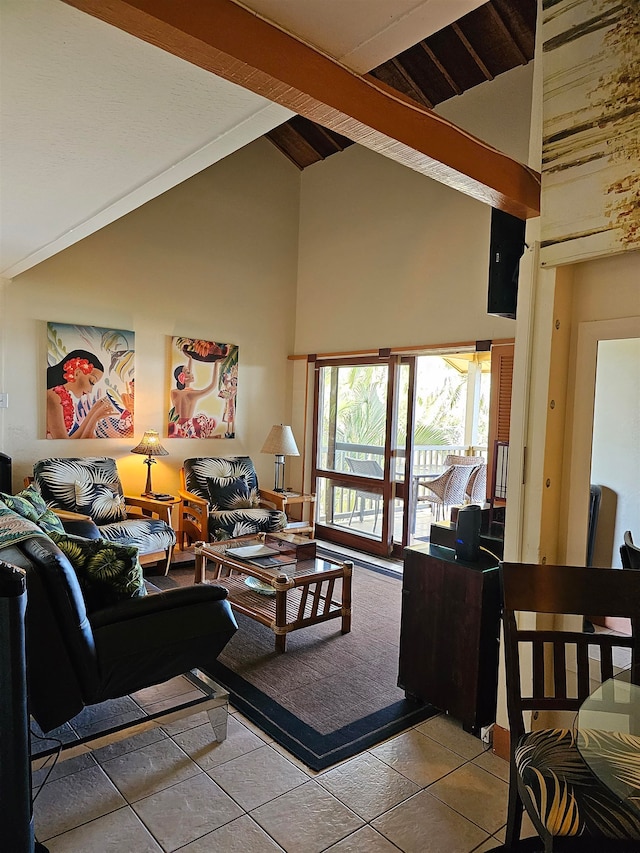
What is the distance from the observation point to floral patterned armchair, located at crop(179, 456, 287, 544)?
16.0ft

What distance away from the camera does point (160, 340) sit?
5.46 m

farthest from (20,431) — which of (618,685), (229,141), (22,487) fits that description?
(618,685)

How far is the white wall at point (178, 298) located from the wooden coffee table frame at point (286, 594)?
1984 millimetres

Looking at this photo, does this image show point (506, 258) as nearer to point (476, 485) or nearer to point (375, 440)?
point (375, 440)

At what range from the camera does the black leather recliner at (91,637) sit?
189cm

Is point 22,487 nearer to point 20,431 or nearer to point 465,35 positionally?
point 20,431

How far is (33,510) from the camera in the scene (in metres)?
2.68

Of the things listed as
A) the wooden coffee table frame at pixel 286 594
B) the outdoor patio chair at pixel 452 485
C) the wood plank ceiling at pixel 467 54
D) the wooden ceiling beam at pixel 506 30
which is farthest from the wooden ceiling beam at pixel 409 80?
the wooden coffee table frame at pixel 286 594

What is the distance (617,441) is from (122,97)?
209 cm

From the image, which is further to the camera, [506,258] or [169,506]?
[169,506]

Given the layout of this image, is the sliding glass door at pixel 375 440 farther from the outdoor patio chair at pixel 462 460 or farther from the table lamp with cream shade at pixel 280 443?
the table lamp with cream shade at pixel 280 443

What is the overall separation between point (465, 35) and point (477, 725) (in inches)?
188

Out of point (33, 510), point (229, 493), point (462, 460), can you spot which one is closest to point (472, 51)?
point (462, 460)

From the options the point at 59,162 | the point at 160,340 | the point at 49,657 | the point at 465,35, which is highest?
the point at 465,35
